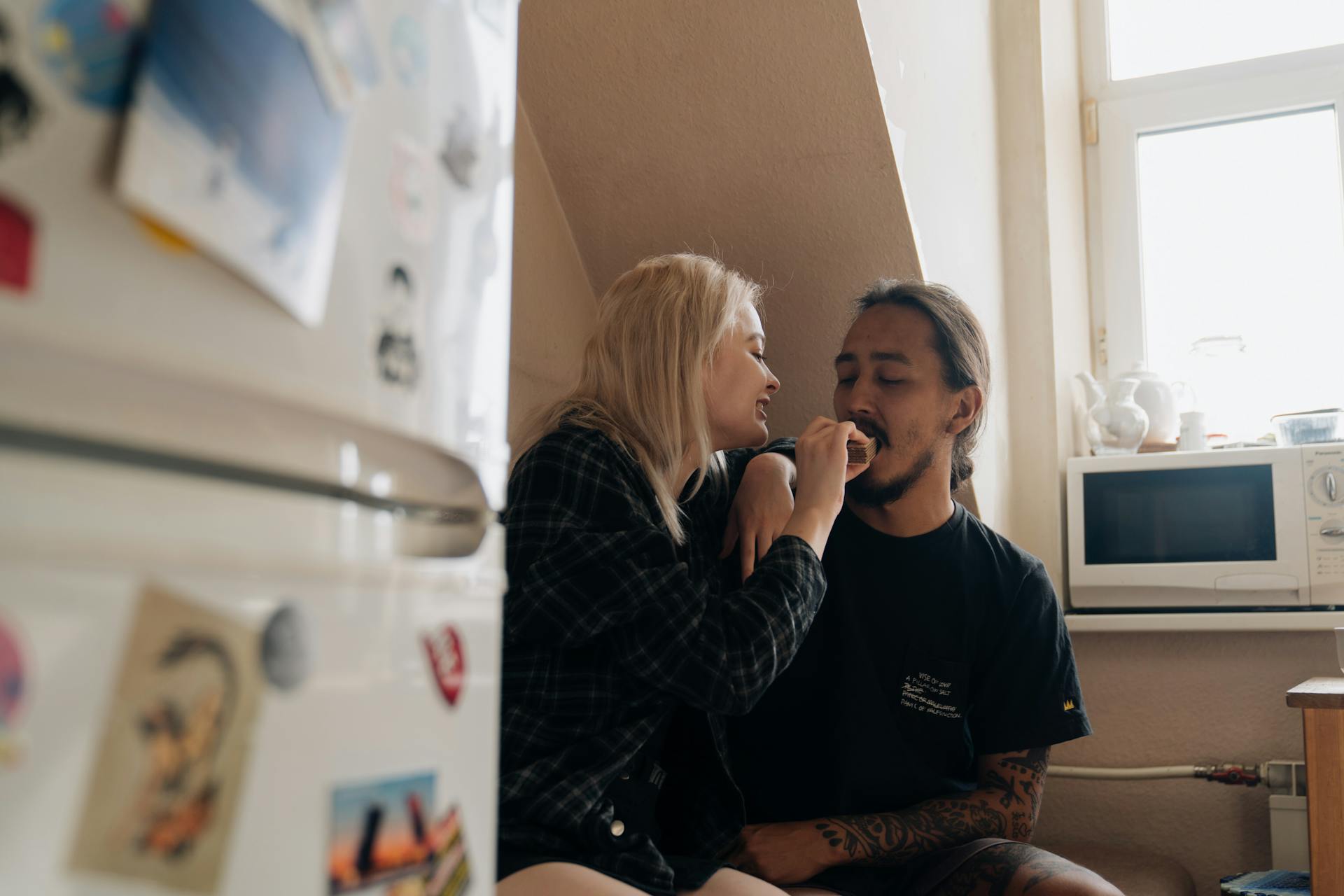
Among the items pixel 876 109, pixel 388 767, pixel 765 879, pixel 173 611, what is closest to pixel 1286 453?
pixel 876 109

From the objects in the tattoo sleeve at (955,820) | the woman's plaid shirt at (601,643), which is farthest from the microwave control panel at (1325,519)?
the woman's plaid shirt at (601,643)

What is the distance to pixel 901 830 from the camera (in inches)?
55.3

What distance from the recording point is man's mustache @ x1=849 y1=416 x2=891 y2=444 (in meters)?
1.68

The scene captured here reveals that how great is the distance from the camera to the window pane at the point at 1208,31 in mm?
2299

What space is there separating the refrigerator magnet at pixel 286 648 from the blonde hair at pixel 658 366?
2.70 feet

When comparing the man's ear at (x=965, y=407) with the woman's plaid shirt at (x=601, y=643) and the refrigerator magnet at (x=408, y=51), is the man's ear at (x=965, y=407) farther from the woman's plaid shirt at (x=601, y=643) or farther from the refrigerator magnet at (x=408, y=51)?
the refrigerator magnet at (x=408, y=51)

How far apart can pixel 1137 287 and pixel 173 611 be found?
236 cm

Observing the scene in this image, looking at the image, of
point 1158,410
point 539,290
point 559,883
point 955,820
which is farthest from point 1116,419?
point 559,883

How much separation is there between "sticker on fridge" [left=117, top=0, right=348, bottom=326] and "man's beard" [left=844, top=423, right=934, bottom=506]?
1259 millimetres

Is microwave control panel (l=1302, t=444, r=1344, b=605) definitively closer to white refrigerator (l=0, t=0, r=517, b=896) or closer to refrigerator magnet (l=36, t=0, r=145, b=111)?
white refrigerator (l=0, t=0, r=517, b=896)

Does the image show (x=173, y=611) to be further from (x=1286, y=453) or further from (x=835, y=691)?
(x=1286, y=453)

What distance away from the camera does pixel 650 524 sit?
121cm

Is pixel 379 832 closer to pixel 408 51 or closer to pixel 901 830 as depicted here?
pixel 408 51

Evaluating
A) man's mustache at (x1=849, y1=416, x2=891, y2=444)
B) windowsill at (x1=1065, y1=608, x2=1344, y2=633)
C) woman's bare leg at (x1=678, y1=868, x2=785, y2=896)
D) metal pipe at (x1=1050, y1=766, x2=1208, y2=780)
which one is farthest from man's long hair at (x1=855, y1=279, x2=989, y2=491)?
woman's bare leg at (x1=678, y1=868, x2=785, y2=896)
